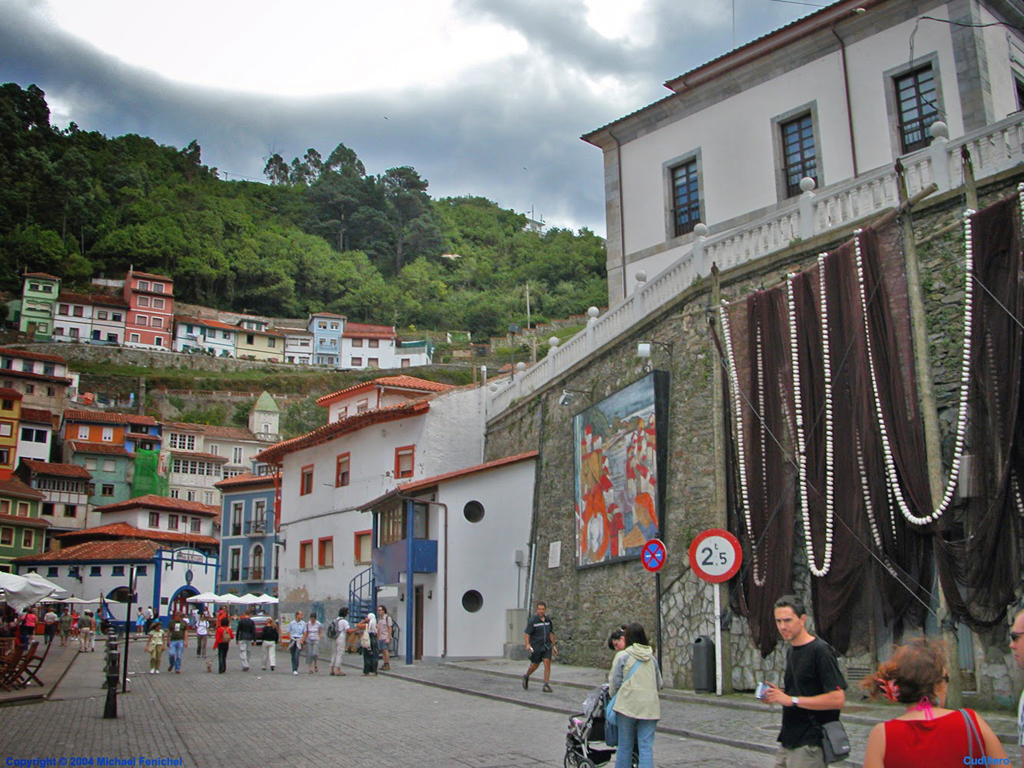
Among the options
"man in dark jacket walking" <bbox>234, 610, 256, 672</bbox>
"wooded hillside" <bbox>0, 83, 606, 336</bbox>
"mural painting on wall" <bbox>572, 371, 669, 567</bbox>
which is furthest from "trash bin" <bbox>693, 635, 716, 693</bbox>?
"wooded hillside" <bbox>0, 83, 606, 336</bbox>

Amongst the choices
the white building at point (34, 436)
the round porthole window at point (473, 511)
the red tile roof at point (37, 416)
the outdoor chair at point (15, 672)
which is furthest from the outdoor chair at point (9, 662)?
the red tile roof at point (37, 416)

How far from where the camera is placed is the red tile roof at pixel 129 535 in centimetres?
6084

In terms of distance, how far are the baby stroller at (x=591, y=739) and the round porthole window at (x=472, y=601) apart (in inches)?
716

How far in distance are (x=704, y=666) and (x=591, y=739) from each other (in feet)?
24.9

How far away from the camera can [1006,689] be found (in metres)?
10.6

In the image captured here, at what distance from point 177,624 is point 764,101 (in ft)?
66.9

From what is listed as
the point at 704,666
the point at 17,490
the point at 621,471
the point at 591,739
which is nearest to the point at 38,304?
the point at 17,490

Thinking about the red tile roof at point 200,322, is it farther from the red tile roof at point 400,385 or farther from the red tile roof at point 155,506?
the red tile roof at point 400,385

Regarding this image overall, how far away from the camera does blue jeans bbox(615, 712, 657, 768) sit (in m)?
7.10

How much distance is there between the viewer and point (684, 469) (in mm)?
17000

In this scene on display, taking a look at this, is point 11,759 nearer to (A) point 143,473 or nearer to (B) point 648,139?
(B) point 648,139

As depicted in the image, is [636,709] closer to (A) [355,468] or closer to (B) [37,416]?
(A) [355,468]

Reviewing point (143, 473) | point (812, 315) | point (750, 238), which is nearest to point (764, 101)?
point (750, 238)

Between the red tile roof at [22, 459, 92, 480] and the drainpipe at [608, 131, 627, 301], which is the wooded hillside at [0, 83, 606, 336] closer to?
the red tile roof at [22, 459, 92, 480]
